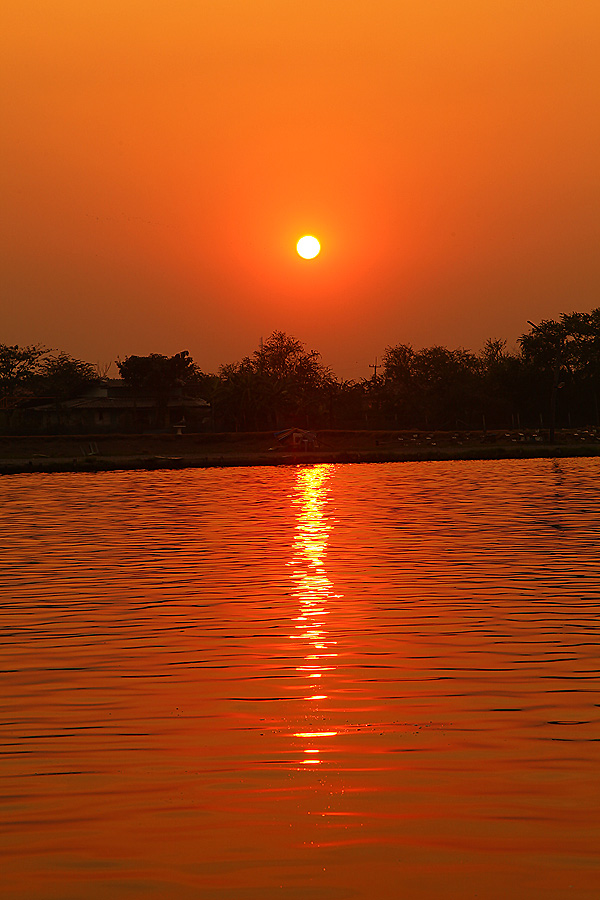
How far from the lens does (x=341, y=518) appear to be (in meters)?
33.3

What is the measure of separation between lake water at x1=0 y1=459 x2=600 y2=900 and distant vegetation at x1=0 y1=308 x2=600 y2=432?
93.1 metres

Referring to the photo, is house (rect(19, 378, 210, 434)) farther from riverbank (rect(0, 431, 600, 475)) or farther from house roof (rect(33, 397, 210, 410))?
riverbank (rect(0, 431, 600, 475))

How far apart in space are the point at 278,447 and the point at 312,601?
8631 cm

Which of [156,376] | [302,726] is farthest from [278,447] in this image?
[302,726]

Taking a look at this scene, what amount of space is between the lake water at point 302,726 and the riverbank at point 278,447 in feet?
202

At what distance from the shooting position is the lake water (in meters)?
6.19

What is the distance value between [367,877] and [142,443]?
3737 inches

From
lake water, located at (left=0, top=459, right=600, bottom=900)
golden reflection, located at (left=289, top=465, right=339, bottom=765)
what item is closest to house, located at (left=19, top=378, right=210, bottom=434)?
golden reflection, located at (left=289, top=465, right=339, bottom=765)

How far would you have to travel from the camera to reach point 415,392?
420ft

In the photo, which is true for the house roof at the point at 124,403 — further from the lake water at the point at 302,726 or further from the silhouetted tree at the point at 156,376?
the lake water at the point at 302,726

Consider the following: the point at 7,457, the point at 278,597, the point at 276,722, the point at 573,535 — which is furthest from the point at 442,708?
the point at 7,457

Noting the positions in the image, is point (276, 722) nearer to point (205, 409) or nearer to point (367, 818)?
point (367, 818)

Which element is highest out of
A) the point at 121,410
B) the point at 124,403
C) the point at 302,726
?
the point at 124,403

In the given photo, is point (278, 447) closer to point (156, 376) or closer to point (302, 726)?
point (156, 376)
